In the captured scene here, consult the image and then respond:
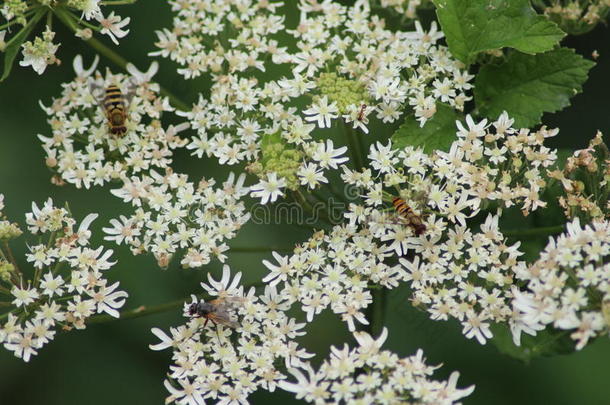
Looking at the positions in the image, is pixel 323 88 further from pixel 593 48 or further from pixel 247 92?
pixel 593 48

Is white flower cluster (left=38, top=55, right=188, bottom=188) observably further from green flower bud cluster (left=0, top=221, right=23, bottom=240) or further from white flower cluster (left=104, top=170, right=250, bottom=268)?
green flower bud cluster (left=0, top=221, right=23, bottom=240)

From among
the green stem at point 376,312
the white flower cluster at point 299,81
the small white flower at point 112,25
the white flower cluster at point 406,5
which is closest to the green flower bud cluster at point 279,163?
the white flower cluster at point 299,81

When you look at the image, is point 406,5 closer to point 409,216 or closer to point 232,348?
point 409,216

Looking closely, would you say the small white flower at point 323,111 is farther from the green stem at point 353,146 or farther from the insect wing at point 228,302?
the insect wing at point 228,302

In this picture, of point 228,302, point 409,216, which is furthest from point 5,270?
point 409,216

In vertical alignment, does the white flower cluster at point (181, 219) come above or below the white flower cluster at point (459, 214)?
above

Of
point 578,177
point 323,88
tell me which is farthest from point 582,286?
point 323,88
